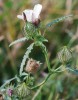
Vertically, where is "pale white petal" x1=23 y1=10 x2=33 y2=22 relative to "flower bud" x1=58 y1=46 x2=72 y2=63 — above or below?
above

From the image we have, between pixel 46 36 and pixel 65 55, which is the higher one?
pixel 65 55

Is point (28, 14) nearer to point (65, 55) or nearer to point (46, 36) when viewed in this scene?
point (65, 55)

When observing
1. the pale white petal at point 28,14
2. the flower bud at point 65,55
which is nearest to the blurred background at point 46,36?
the flower bud at point 65,55

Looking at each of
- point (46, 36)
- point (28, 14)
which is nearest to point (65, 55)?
point (28, 14)

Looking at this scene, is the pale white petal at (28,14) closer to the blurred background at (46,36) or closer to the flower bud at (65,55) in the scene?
the flower bud at (65,55)

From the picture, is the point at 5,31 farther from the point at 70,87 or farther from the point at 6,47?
the point at 70,87

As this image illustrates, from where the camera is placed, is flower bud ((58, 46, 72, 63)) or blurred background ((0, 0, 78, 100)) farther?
blurred background ((0, 0, 78, 100))

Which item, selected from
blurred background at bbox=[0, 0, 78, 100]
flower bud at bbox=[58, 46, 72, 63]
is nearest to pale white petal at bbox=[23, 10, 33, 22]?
flower bud at bbox=[58, 46, 72, 63]

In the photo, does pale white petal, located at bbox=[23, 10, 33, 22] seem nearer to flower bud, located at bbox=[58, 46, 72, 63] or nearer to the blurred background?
flower bud, located at bbox=[58, 46, 72, 63]
